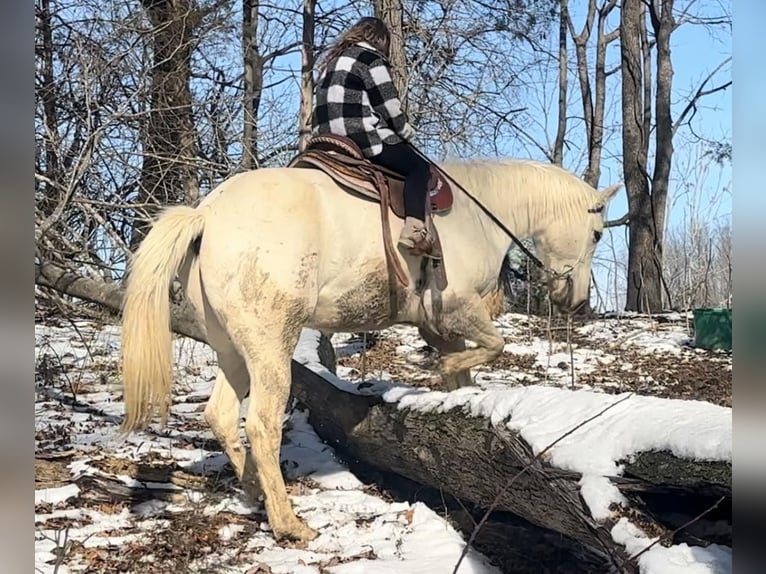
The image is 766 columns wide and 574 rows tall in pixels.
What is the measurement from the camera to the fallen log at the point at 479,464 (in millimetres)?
2477

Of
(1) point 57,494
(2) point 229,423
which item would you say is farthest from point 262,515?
(1) point 57,494

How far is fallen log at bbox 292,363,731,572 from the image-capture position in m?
2.48

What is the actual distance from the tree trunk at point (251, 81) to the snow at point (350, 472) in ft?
8.36

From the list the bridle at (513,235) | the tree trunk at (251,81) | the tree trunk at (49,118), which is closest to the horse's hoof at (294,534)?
the bridle at (513,235)

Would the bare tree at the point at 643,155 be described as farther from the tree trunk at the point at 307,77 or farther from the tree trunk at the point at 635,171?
the tree trunk at the point at 307,77

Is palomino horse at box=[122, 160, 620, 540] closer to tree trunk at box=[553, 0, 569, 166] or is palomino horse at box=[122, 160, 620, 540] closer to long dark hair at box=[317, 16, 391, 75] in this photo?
long dark hair at box=[317, 16, 391, 75]

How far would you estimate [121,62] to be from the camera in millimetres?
7477

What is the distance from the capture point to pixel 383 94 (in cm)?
440

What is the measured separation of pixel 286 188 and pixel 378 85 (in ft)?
2.97

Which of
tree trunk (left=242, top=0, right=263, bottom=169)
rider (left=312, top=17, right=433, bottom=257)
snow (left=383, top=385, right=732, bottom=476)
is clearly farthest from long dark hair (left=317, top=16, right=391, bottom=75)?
tree trunk (left=242, top=0, right=263, bottom=169)

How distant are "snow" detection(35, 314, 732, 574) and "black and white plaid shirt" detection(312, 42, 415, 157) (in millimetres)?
1613

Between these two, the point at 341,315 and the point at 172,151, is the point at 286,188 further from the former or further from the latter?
the point at 172,151

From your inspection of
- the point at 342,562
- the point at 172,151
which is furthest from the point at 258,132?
the point at 342,562

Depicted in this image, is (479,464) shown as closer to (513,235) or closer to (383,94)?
(513,235)
